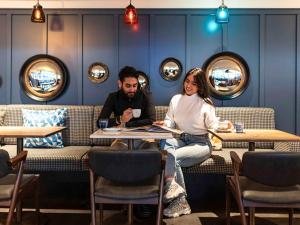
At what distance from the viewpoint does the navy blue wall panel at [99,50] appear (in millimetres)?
4539

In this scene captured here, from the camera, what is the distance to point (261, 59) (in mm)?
4484

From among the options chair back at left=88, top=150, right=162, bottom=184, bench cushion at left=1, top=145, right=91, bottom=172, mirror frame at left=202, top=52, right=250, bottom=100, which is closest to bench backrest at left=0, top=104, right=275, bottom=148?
mirror frame at left=202, top=52, right=250, bottom=100

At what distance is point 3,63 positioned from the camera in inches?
181

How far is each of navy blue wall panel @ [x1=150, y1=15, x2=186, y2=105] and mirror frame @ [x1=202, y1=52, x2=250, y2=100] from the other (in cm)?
34

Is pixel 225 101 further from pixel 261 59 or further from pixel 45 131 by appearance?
pixel 45 131

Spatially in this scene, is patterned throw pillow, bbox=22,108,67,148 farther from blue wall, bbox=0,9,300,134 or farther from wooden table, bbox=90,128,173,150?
wooden table, bbox=90,128,173,150

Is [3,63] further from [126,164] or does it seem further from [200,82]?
[126,164]

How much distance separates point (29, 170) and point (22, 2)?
2234mm

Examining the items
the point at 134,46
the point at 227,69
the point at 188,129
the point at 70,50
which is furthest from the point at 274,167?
the point at 70,50

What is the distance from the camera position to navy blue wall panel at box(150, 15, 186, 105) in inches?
178

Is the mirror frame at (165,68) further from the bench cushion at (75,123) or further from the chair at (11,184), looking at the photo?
the chair at (11,184)

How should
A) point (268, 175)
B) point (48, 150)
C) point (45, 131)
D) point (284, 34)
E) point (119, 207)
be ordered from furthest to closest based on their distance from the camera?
point (284, 34)
point (48, 150)
point (119, 207)
point (45, 131)
point (268, 175)

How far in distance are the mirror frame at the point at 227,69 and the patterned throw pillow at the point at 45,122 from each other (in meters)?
1.87

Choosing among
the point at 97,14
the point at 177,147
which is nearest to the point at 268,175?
the point at 177,147
